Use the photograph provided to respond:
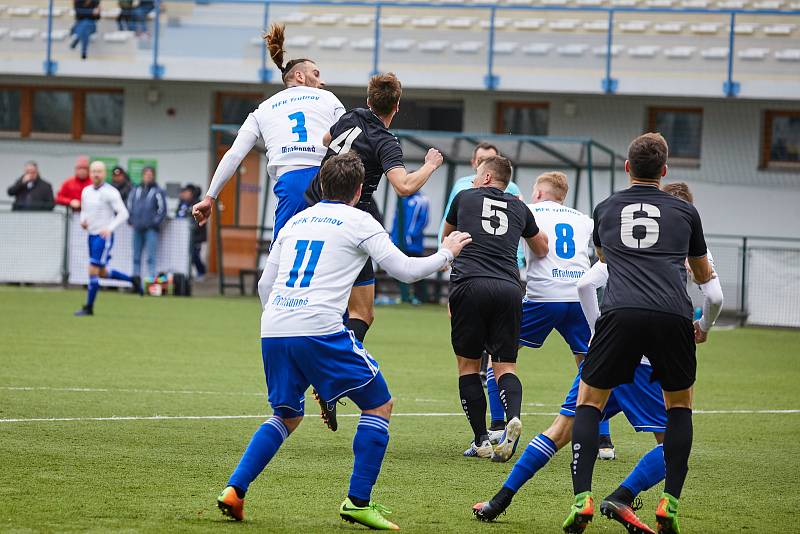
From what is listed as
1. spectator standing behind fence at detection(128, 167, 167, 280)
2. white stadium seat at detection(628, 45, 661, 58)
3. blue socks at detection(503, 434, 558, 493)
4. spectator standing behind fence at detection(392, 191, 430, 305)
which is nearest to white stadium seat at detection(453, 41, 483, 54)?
white stadium seat at detection(628, 45, 661, 58)

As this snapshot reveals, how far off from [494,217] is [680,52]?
1877 centimetres

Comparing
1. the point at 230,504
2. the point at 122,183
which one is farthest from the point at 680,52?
the point at 230,504

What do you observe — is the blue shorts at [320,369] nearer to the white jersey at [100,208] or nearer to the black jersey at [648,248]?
the black jersey at [648,248]

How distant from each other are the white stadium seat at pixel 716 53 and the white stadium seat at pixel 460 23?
491cm

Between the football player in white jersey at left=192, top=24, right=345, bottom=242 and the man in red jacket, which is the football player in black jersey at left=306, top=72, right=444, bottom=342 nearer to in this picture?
the football player in white jersey at left=192, top=24, right=345, bottom=242

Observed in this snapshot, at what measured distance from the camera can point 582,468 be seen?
557cm

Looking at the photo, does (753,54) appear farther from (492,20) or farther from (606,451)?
(606,451)

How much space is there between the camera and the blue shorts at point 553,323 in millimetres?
8453

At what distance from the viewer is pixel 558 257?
8.56m

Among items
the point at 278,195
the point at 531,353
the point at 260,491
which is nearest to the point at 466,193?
the point at 278,195

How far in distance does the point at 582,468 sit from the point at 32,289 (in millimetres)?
19469

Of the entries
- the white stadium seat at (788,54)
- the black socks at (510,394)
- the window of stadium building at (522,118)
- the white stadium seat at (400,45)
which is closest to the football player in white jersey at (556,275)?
the black socks at (510,394)

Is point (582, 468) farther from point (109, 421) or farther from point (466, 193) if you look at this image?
point (109, 421)

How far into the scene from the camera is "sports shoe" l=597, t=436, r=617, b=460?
8.02 meters
